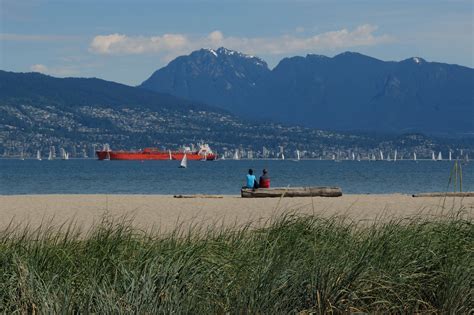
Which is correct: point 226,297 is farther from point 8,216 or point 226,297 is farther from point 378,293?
point 8,216

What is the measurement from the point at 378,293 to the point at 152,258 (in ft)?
7.27

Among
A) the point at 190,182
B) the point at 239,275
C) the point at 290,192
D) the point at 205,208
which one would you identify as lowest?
the point at 190,182

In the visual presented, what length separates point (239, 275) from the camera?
8336mm

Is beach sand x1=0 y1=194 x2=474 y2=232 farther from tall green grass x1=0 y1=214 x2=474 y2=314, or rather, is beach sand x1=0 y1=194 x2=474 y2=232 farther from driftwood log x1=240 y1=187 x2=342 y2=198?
tall green grass x1=0 y1=214 x2=474 y2=314

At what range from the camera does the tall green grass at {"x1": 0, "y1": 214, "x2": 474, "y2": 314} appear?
777 centimetres

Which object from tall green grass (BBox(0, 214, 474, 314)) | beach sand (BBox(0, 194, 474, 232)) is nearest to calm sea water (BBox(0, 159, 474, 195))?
beach sand (BBox(0, 194, 474, 232))

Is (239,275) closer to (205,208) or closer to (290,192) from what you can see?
(205,208)

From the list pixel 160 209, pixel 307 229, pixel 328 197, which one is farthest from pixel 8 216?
pixel 307 229

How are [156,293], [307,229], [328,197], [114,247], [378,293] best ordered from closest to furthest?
1. [156,293]
2. [378,293]
3. [114,247]
4. [307,229]
5. [328,197]

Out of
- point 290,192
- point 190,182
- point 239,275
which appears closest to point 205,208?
point 290,192

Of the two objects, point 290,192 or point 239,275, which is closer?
point 239,275

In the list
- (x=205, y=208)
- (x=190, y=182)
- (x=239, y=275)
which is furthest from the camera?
(x=190, y=182)

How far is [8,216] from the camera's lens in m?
26.2

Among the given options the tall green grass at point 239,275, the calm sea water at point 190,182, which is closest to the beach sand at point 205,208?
the tall green grass at point 239,275
